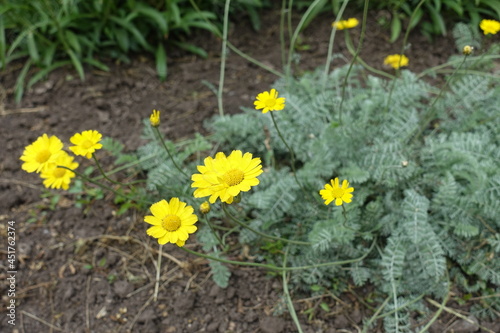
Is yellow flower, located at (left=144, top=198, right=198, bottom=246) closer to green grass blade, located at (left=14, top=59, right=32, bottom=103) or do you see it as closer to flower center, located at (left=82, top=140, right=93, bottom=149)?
flower center, located at (left=82, top=140, right=93, bottom=149)

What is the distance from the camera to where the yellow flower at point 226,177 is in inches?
50.8

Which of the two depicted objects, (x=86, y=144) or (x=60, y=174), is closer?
(x=86, y=144)

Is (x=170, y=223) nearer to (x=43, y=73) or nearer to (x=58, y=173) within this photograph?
(x=58, y=173)

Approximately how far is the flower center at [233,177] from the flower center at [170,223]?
19 cm

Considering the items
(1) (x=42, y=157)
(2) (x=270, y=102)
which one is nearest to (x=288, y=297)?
(2) (x=270, y=102)

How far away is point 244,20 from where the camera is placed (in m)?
3.25

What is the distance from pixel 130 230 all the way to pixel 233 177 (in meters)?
1.02

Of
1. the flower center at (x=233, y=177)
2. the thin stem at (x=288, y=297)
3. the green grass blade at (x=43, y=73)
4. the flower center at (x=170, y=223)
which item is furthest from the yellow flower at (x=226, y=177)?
the green grass blade at (x=43, y=73)

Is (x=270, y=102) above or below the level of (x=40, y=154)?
above

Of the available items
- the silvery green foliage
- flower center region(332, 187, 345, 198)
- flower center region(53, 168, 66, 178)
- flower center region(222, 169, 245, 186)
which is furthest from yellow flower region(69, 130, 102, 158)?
flower center region(332, 187, 345, 198)

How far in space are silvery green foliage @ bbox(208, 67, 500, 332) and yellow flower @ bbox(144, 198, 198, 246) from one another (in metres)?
0.52

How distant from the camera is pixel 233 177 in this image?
1.34 m

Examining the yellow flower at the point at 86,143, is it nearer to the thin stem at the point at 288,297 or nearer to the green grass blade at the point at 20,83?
the thin stem at the point at 288,297

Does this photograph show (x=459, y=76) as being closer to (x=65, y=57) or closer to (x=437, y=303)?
(x=437, y=303)
